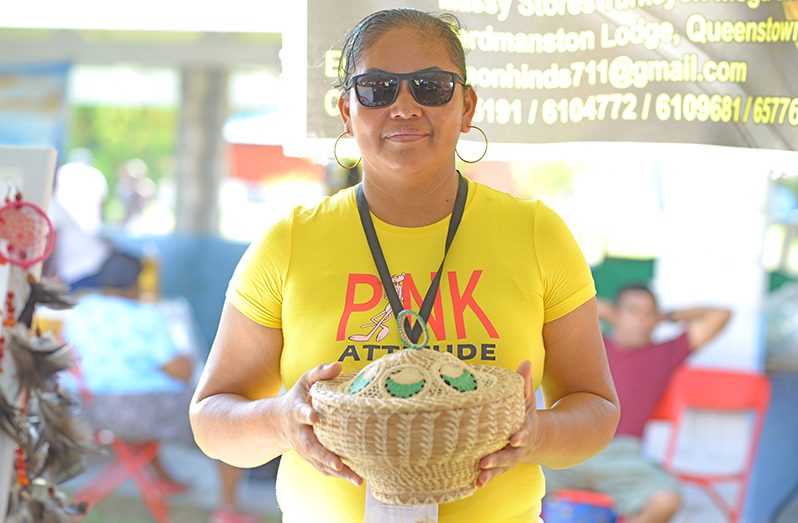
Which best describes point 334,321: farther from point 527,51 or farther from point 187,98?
point 187,98

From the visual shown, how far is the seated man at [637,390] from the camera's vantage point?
470 cm

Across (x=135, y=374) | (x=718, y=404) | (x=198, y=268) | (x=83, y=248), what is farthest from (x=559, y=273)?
(x=198, y=268)

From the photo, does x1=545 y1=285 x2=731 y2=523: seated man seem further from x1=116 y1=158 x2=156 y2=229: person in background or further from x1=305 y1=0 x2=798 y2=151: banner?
x1=116 y1=158 x2=156 y2=229: person in background

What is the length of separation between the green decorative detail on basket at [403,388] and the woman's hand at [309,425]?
92mm

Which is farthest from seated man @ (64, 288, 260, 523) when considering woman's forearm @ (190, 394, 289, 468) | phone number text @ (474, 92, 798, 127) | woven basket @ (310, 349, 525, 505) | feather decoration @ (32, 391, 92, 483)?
woven basket @ (310, 349, 525, 505)

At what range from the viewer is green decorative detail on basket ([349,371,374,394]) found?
1477 millimetres

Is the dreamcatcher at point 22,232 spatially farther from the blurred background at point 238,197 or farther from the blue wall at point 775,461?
the blue wall at point 775,461

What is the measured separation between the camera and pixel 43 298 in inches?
92.7

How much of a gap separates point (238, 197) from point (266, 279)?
17.0 ft

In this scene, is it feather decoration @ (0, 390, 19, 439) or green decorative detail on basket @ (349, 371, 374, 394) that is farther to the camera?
feather decoration @ (0, 390, 19, 439)

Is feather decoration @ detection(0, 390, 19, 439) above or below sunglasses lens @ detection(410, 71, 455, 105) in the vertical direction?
below

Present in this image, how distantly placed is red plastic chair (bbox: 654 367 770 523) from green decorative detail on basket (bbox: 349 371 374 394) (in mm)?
3743

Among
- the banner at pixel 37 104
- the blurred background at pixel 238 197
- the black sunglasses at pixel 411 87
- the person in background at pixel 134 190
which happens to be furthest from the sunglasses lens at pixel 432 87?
the banner at pixel 37 104

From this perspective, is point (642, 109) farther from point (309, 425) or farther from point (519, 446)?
point (309, 425)
